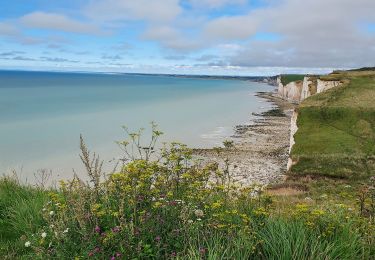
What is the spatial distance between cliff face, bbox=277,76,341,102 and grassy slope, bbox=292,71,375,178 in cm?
1917

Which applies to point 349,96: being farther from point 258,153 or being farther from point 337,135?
point 258,153

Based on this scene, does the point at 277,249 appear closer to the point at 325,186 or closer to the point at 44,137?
the point at 325,186

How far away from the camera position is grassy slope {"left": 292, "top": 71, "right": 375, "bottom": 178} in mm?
34938

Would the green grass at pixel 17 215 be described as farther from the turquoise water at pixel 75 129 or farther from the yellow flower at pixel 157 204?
the turquoise water at pixel 75 129

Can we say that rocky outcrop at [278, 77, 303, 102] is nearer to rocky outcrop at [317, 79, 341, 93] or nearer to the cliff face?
the cliff face

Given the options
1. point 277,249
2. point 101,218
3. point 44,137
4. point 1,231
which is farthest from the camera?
point 44,137

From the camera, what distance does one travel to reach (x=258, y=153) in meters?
48.9

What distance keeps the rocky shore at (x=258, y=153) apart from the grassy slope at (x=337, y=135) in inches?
147

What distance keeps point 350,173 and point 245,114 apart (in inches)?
2527

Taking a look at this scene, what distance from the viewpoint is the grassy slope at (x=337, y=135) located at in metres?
34.9

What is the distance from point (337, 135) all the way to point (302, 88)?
93696 millimetres

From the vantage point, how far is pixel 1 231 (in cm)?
757

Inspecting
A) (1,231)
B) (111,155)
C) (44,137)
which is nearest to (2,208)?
(1,231)

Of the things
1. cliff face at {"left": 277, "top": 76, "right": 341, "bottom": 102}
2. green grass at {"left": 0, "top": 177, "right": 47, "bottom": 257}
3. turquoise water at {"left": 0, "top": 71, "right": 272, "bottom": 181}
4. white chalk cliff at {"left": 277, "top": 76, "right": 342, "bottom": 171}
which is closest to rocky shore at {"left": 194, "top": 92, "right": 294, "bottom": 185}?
white chalk cliff at {"left": 277, "top": 76, "right": 342, "bottom": 171}
